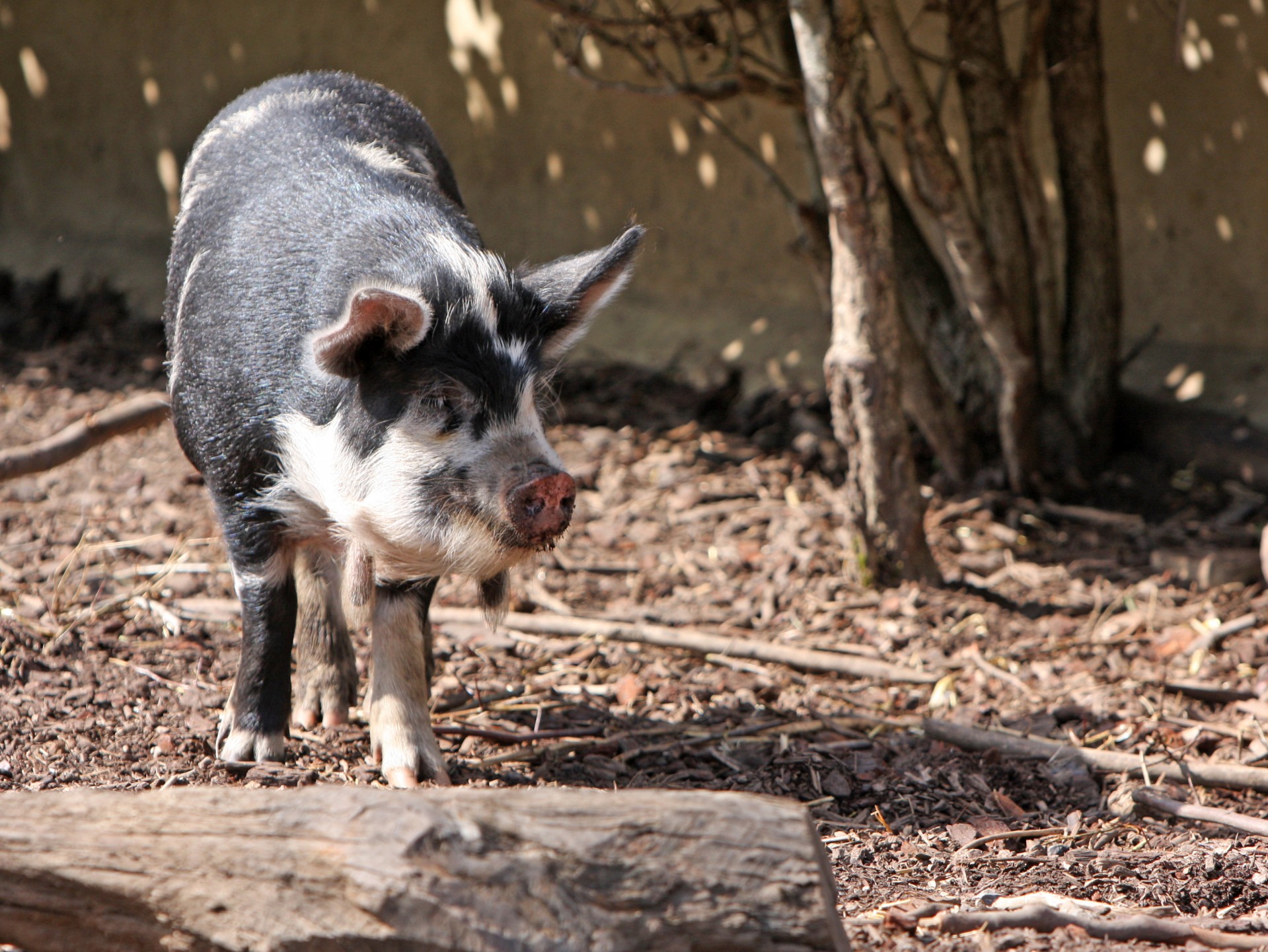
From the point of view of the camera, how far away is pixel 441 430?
10.8 ft

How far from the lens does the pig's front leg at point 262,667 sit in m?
3.71

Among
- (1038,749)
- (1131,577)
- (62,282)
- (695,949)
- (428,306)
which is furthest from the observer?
(62,282)

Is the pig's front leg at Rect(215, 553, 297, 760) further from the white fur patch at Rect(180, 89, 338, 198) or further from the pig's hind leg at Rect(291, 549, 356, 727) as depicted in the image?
the white fur patch at Rect(180, 89, 338, 198)

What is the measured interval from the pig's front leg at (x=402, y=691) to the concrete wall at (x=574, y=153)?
2765 millimetres

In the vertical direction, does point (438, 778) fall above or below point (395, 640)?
below

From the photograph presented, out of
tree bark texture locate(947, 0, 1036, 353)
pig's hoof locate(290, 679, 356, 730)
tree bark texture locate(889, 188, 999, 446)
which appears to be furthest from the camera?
tree bark texture locate(889, 188, 999, 446)

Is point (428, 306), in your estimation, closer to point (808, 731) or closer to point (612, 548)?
point (808, 731)

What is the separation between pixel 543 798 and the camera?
7.45 ft

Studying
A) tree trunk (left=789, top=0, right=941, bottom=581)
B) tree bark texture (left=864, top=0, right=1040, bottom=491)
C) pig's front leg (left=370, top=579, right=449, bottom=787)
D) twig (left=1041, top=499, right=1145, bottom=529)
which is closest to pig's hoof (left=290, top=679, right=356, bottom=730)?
pig's front leg (left=370, top=579, right=449, bottom=787)

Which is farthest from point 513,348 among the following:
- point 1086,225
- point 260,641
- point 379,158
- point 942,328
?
point 1086,225

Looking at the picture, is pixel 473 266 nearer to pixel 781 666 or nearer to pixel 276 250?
pixel 276 250

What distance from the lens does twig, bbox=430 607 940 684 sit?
15.2ft

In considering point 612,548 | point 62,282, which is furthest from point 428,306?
point 62,282

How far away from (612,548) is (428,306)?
8.96 ft
